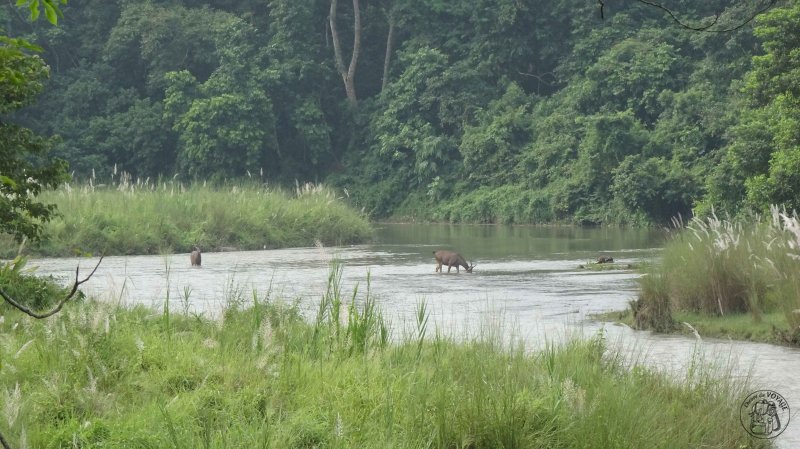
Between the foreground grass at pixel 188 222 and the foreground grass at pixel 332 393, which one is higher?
the foreground grass at pixel 188 222

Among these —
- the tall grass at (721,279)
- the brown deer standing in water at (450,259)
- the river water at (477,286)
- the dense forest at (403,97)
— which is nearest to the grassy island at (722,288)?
the tall grass at (721,279)

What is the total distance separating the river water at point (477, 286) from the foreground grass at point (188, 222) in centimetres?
74

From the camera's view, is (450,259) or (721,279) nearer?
(721,279)

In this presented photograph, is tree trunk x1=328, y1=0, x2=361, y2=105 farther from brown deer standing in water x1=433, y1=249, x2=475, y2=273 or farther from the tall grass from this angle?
the tall grass

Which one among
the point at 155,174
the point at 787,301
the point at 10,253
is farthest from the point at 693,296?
the point at 155,174

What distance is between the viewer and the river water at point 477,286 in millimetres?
9484

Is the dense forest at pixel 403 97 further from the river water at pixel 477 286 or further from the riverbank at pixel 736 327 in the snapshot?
the riverbank at pixel 736 327

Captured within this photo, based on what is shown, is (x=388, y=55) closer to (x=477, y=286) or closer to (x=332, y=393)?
(x=477, y=286)

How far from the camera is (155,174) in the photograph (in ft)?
147

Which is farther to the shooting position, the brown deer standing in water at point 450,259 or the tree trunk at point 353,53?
the tree trunk at point 353,53

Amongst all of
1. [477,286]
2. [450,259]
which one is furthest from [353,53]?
[477,286]

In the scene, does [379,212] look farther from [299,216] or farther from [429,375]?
[429,375]

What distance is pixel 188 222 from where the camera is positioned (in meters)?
25.3

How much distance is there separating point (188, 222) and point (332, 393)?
63.1 feet
